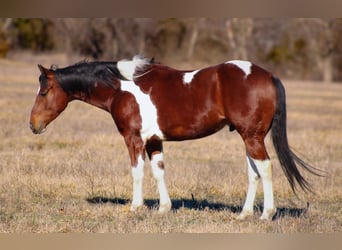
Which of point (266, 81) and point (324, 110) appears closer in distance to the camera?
point (266, 81)

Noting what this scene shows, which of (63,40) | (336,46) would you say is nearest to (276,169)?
(63,40)

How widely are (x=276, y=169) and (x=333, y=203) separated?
109 inches

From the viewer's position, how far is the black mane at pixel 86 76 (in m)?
8.45

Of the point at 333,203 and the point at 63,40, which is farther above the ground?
the point at 63,40

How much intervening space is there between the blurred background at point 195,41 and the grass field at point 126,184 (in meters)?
23.1

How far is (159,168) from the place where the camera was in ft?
27.6

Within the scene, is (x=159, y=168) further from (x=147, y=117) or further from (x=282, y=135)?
(x=282, y=135)

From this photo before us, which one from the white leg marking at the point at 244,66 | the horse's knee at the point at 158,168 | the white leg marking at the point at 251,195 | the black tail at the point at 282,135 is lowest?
the white leg marking at the point at 251,195

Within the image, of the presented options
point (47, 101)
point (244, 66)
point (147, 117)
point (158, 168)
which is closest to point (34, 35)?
point (47, 101)

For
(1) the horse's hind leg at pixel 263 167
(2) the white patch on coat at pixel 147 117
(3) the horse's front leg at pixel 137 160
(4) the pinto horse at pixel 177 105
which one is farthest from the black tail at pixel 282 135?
(3) the horse's front leg at pixel 137 160

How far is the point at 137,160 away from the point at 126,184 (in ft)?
6.66

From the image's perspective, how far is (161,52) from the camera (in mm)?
44000

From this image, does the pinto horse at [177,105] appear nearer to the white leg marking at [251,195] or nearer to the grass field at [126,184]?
the white leg marking at [251,195]

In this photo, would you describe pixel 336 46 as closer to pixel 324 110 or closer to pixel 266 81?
pixel 324 110
